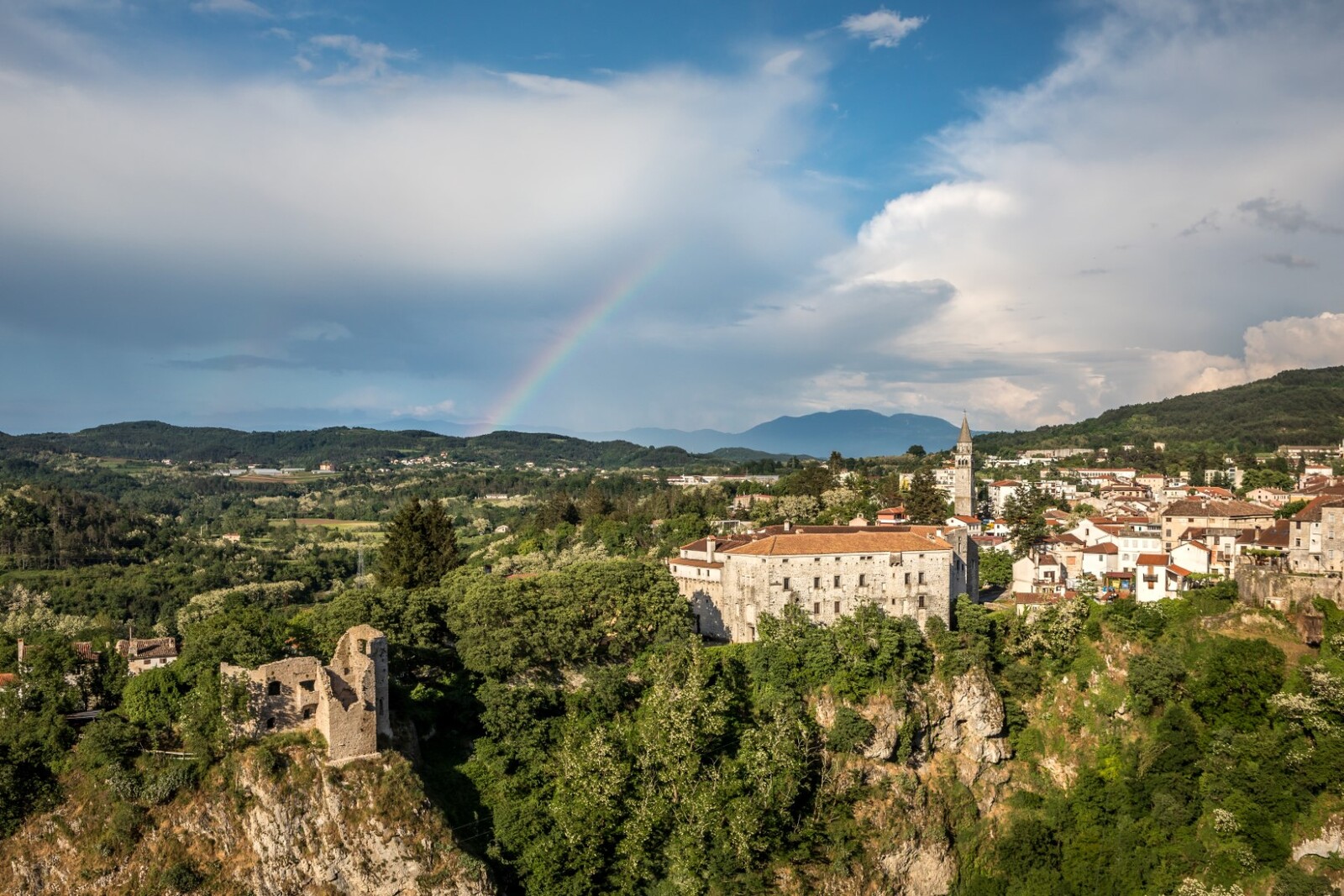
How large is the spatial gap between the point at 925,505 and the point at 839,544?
26.7m

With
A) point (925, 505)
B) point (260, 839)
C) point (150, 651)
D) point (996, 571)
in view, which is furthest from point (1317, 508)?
point (150, 651)

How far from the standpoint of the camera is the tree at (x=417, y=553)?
64.2 meters

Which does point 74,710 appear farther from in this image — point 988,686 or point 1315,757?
point 1315,757

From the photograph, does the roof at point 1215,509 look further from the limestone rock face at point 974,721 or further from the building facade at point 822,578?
the limestone rock face at point 974,721

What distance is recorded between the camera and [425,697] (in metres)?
44.2

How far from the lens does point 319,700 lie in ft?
121

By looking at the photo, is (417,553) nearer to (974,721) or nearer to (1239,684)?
(974,721)

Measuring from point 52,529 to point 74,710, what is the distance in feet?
305

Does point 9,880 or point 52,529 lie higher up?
point 52,529

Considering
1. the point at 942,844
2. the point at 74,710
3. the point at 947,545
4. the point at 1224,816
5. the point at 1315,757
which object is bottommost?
the point at 942,844

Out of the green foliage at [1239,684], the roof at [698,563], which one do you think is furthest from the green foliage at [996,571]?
the roof at [698,563]

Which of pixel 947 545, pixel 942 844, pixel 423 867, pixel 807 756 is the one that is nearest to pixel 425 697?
pixel 423 867

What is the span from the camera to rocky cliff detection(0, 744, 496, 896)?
32.8 meters

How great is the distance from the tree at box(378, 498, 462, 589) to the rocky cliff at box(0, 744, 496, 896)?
1102 inches
